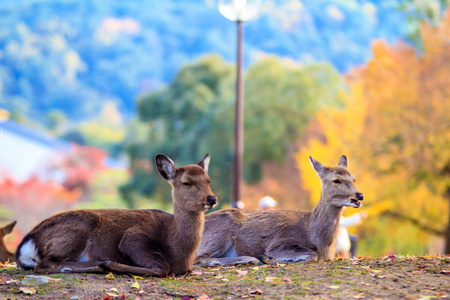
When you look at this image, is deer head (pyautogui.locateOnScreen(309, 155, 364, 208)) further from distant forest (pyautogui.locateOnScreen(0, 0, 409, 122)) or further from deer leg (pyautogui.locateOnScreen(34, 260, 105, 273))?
distant forest (pyautogui.locateOnScreen(0, 0, 409, 122))

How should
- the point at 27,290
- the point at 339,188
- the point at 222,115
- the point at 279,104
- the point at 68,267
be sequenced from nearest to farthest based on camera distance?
1. the point at 27,290
2. the point at 68,267
3. the point at 339,188
4. the point at 279,104
5. the point at 222,115

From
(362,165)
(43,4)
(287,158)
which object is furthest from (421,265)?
(43,4)

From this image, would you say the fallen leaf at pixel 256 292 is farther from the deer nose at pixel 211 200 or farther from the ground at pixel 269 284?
the deer nose at pixel 211 200

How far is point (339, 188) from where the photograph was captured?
833 centimetres

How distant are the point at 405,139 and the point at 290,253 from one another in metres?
19.6

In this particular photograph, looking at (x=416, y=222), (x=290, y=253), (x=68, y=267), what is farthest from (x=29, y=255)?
(x=416, y=222)

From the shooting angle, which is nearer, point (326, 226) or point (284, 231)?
point (326, 226)

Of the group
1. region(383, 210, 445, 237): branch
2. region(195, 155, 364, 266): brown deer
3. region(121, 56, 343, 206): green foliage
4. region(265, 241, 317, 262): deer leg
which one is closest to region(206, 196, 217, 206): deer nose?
region(195, 155, 364, 266): brown deer

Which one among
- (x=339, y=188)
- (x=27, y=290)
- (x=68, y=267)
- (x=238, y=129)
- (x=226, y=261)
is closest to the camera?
(x=27, y=290)

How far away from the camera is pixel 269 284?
6.52 metres

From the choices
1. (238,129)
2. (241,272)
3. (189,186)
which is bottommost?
(241,272)

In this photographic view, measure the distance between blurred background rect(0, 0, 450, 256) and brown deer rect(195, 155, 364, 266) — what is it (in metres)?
13.2

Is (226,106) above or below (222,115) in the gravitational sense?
above

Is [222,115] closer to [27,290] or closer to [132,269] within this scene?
[132,269]
